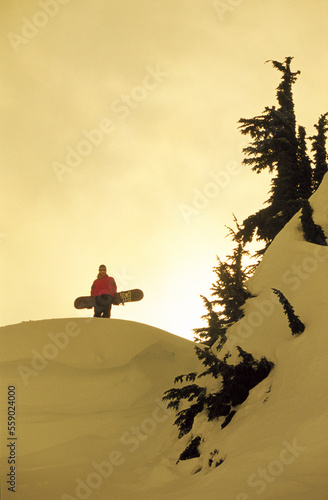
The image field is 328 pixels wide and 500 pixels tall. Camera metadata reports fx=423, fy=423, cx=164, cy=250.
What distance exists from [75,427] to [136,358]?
112 inches

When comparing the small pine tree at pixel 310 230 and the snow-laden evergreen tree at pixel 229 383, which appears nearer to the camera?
the snow-laden evergreen tree at pixel 229 383

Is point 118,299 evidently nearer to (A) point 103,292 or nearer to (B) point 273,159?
(A) point 103,292

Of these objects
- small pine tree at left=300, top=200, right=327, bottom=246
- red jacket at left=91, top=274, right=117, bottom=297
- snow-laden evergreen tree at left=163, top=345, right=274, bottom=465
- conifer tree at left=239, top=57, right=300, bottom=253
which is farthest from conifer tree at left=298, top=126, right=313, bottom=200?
snow-laden evergreen tree at left=163, top=345, right=274, bottom=465

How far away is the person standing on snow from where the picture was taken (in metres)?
13.5

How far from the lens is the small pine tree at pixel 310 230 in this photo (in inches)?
388

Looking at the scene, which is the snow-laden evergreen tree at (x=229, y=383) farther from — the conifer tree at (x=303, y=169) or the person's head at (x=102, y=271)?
the conifer tree at (x=303, y=169)

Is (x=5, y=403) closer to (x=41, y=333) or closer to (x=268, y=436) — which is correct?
(x=41, y=333)

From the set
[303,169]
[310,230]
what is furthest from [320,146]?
[310,230]

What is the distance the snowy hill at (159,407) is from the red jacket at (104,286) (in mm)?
1279

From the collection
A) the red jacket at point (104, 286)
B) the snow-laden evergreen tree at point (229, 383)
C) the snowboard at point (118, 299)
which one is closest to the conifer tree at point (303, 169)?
the snowboard at point (118, 299)

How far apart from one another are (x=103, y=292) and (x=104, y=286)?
8.1 inches

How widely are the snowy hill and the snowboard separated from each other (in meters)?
1.17

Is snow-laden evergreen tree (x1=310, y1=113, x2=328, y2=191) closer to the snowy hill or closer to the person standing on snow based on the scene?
the snowy hill

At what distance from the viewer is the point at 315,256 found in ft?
29.1
